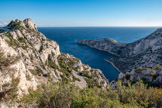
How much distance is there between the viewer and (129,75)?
111 ft

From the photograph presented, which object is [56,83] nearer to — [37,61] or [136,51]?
[37,61]

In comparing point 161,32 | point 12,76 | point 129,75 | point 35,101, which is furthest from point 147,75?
point 161,32

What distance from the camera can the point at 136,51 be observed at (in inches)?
4648

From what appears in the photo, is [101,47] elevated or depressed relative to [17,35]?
depressed

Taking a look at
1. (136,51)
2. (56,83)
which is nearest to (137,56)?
(136,51)

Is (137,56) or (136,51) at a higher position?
(136,51)

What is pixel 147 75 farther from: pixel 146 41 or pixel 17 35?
pixel 146 41

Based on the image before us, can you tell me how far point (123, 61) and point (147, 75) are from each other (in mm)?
80186

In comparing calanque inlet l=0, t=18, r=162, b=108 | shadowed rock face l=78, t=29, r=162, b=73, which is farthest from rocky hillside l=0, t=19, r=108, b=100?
shadowed rock face l=78, t=29, r=162, b=73

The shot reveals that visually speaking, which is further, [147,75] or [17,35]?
[17,35]

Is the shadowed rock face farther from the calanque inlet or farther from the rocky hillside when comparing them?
the rocky hillside

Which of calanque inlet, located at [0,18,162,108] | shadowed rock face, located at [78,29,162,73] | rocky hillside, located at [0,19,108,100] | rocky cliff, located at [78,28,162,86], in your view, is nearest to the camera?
calanque inlet, located at [0,18,162,108]

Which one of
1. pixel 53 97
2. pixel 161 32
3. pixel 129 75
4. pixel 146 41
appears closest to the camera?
pixel 53 97

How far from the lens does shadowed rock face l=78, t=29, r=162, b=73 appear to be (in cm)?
8269
